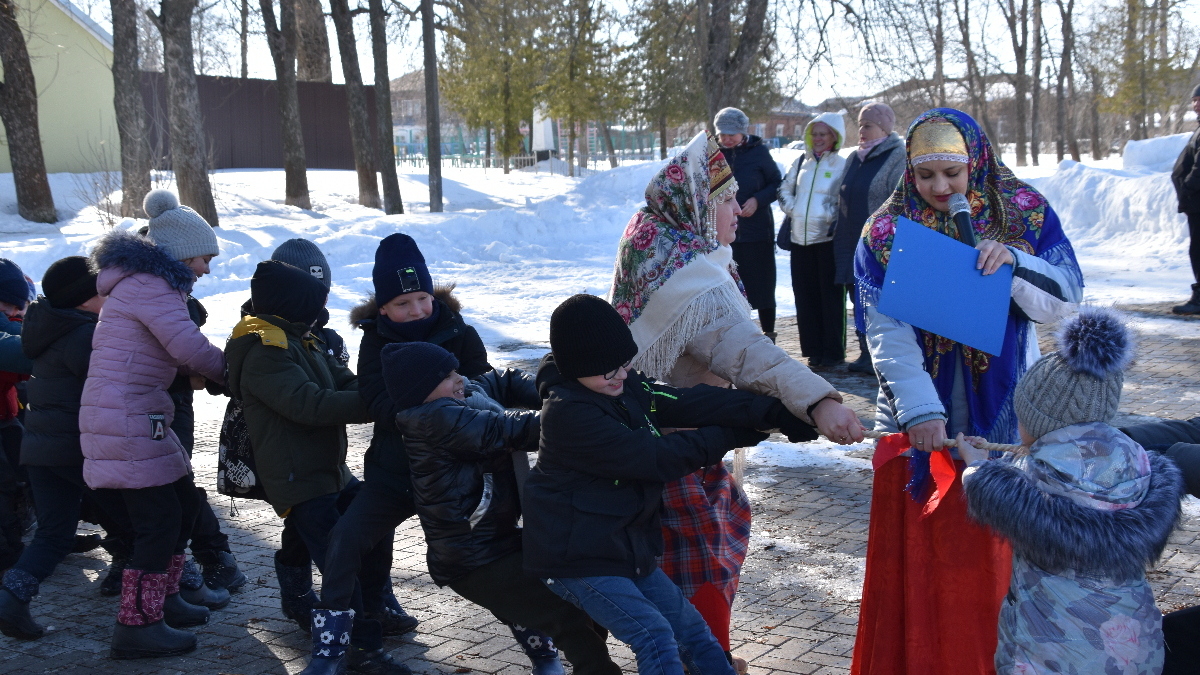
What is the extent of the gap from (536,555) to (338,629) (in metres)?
1.05

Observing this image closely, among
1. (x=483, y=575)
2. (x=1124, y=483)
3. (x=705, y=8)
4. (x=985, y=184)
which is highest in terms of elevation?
(x=705, y=8)

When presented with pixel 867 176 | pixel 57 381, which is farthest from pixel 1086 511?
pixel 867 176

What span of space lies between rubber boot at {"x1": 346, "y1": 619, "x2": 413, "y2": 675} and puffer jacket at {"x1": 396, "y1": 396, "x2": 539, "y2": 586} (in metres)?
0.62

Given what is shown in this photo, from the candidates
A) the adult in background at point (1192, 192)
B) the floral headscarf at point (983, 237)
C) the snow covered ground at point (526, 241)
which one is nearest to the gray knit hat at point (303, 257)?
the floral headscarf at point (983, 237)

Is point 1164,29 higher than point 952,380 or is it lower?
higher

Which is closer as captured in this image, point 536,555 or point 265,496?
point 536,555

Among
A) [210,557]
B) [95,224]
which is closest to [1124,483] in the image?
[210,557]

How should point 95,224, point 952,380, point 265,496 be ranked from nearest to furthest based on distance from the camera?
point 952,380 → point 265,496 → point 95,224

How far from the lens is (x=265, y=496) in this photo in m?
3.86

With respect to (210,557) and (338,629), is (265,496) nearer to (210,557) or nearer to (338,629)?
(338,629)

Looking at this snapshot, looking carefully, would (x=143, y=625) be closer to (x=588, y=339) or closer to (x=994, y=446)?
(x=588, y=339)

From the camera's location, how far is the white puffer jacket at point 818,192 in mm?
8227

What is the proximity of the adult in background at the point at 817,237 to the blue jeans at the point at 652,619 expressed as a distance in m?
5.79

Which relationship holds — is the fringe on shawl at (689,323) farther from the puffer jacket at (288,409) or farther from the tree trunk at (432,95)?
the tree trunk at (432,95)
